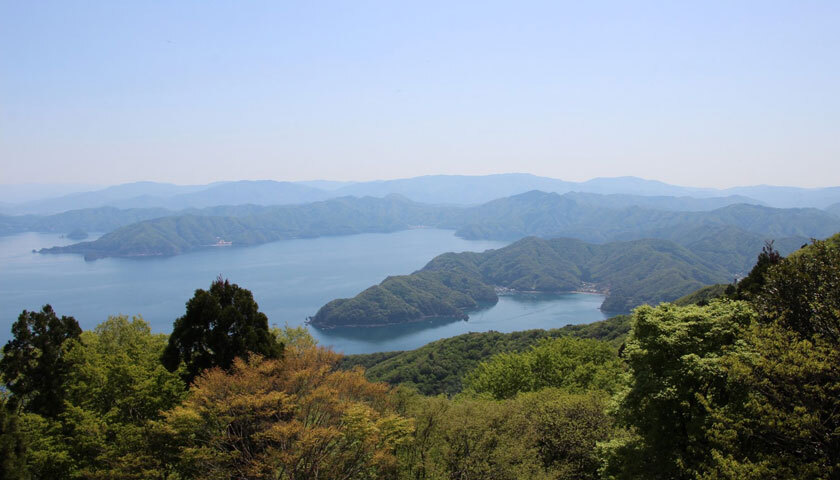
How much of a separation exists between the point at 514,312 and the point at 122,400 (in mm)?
142250

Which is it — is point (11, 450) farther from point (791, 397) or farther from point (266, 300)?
point (266, 300)

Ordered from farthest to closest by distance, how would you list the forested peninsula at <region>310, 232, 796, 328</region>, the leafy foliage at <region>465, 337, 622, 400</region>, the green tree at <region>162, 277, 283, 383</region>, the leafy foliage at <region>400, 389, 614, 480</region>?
the forested peninsula at <region>310, 232, 796, 328</region> < the leafy foliage at <region>465, 337, 622, 400</region> < the green tree at <region>162, 277, 283, 383</region> < the leafy foliage at <region>400, 389, 614, 480</region>

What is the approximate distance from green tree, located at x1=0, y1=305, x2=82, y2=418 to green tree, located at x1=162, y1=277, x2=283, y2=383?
3288mm

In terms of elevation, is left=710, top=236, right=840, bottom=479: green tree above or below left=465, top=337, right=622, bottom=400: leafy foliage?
above

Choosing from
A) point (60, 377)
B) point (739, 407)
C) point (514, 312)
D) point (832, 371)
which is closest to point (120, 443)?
point (60, 377)

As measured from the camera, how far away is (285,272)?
197250mm

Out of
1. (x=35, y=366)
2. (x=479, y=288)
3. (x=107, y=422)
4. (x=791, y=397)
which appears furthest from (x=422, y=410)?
(x=479, y=288)

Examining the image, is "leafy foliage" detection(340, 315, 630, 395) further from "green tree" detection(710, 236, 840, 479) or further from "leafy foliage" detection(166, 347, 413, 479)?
"green tree" detection(710, 236, 840, 479)

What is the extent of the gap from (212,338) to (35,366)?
5522 mm

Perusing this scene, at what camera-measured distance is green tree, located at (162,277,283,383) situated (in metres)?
17.2

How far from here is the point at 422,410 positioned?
16.6 metres

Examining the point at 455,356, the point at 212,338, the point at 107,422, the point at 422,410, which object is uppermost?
the point at 212,338

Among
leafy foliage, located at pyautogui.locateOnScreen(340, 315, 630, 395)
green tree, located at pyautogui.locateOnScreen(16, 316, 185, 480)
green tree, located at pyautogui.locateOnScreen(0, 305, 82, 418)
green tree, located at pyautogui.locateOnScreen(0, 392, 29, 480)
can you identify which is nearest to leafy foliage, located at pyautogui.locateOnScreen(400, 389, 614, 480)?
green tree, located at pyautogui.locateOnScreen(16, 316, 185, 480)

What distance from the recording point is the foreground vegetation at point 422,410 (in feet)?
29.5
